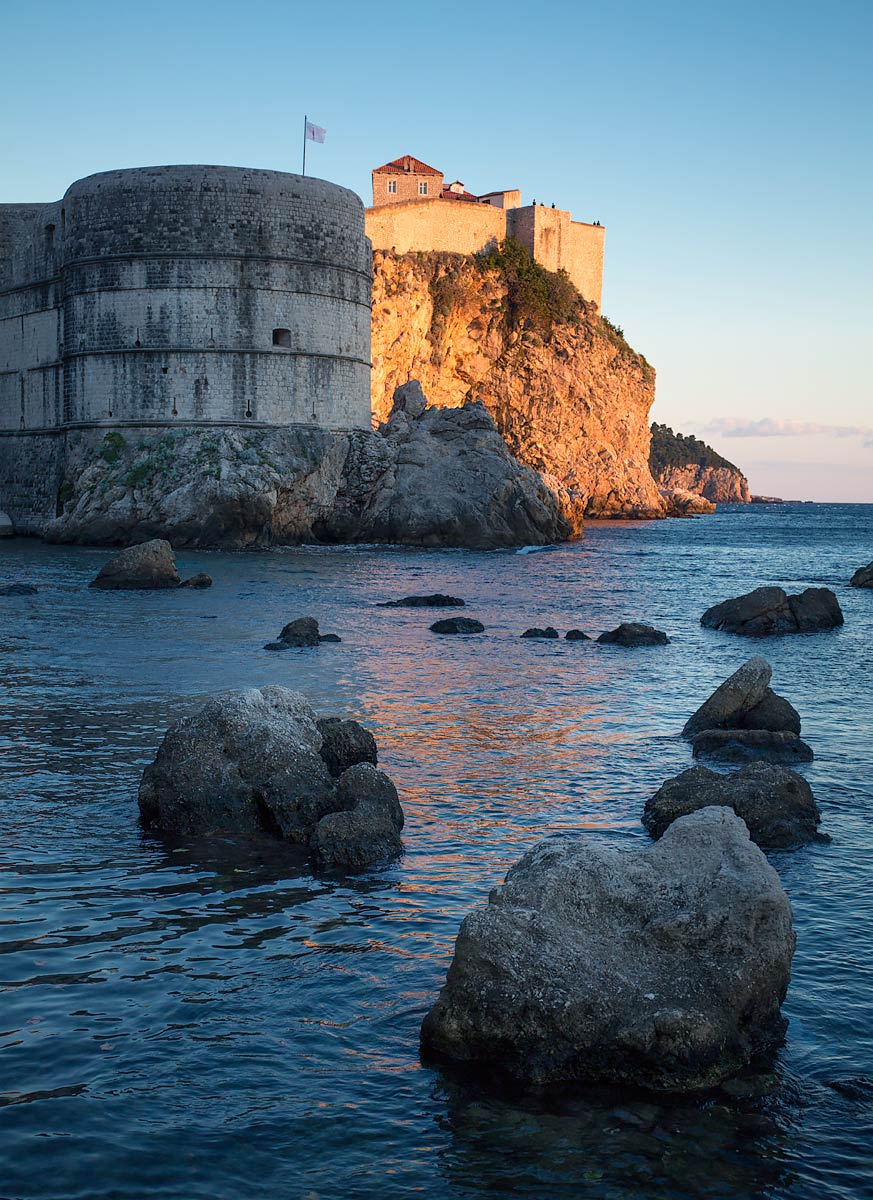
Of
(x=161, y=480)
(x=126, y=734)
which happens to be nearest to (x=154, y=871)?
(x=126, y=734)

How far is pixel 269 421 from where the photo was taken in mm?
39594

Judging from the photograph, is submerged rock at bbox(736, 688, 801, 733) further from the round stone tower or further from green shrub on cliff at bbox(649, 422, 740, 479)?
green shrub on cliff at bbox(649, 422, 740, 479)

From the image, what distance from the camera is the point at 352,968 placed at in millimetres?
6012

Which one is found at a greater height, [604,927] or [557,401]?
[557,401]

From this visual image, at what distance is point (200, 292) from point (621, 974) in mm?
36015

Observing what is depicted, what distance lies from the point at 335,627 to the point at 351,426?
23490 millimetres

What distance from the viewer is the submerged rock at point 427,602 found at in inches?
922

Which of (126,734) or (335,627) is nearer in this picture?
(126,734)

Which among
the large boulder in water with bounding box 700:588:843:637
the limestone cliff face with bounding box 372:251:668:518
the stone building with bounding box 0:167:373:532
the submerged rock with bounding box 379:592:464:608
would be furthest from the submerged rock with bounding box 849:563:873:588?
the limestone cliff face with bounding box 372:251:668:518

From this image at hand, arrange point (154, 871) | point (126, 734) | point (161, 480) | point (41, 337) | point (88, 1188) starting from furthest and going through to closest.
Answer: point (41, 337) < point (161, 480) < point (126, 734) < point (154, 871) < point (88, 1188)

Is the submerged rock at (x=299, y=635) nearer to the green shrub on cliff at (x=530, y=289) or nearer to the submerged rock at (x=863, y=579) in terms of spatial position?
the submerged rock at (x=863, y=579)

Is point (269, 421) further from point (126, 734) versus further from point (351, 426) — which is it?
point (126, 734)

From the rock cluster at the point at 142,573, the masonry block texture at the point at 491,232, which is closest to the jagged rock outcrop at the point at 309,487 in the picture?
the rock cluster at the point at 142,573

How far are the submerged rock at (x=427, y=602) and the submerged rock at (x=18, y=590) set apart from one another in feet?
22.8
